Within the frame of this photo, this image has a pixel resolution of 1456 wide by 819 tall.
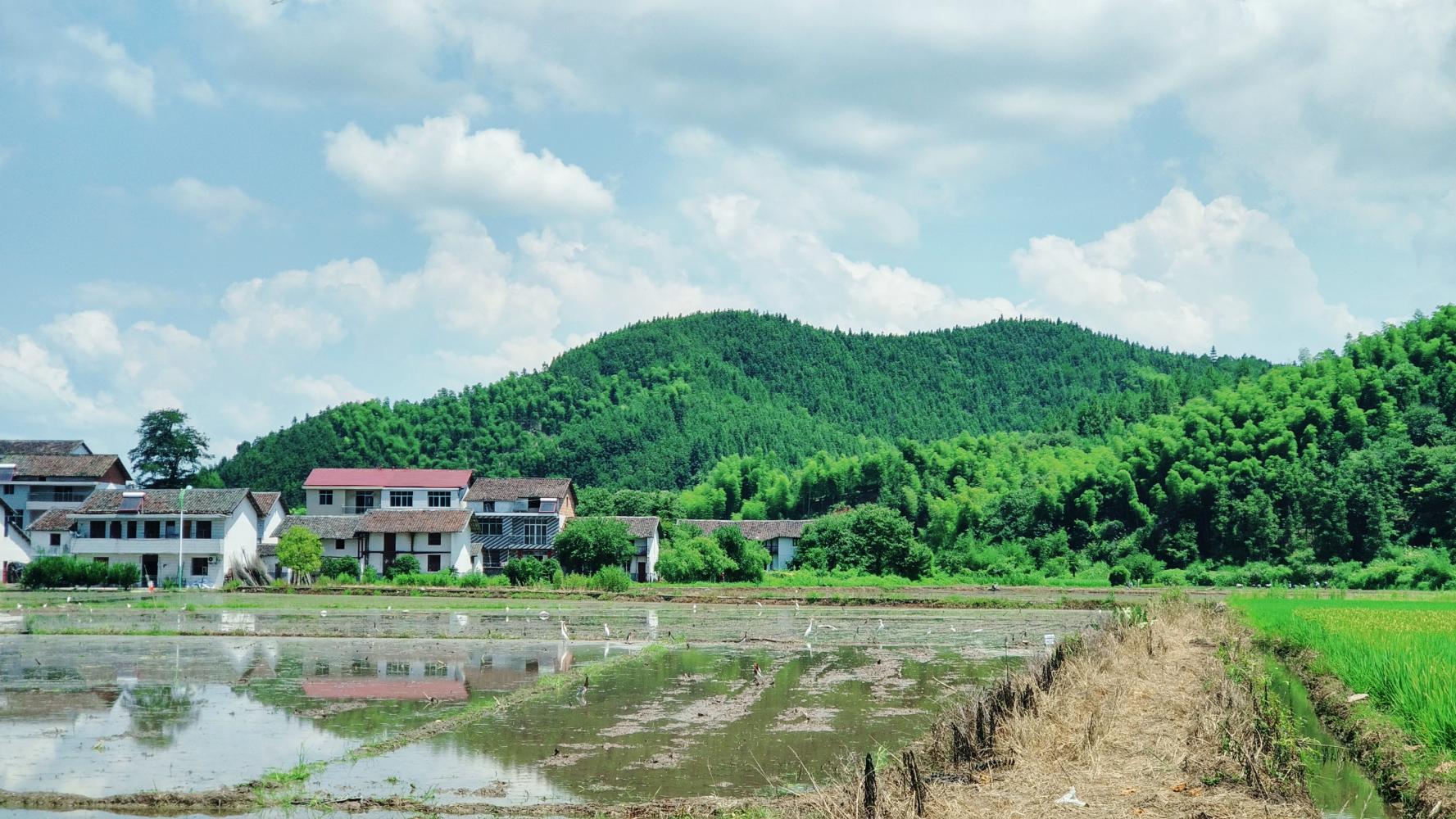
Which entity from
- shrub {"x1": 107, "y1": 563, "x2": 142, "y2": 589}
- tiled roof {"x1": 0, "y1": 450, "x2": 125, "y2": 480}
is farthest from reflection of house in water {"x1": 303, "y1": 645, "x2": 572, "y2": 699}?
tiled roof {"x1": 0, "y1": 450, "x2": 125, "y2": 480}

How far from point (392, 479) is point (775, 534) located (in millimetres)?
25162

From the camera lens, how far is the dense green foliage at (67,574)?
4844cm

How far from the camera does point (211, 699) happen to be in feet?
59.9

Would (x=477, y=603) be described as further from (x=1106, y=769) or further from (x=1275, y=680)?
(x=1106, y=769)

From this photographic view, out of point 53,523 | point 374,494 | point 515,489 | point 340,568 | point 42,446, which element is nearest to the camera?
point 340,568

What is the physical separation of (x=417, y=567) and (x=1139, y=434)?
53.0 metres

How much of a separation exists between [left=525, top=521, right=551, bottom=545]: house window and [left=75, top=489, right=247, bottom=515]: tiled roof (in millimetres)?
14360

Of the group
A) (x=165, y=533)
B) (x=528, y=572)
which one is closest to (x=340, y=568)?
(x=165, y=533)

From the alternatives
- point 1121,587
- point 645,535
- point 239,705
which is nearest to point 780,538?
point 645,535

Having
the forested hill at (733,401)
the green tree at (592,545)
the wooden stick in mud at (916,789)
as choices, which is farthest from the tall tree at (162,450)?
the wooden stick in mud at (916,789)

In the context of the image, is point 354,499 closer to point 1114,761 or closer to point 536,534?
point 536,534

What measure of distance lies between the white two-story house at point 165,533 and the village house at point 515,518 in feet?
41.5

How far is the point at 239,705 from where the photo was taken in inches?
695

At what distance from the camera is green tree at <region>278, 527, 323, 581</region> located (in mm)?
53281
